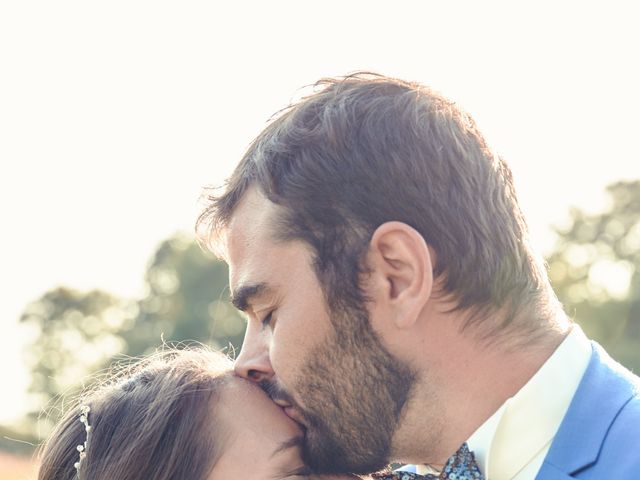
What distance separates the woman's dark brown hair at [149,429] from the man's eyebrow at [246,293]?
39 centimetres

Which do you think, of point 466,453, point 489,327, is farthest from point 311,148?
point 466,453

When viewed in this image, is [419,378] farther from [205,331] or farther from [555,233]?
[205,331]

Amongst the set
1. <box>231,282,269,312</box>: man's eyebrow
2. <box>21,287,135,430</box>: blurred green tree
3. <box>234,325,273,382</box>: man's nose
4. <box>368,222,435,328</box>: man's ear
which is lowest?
<box>21,287,135,430</box>: blurred green tree

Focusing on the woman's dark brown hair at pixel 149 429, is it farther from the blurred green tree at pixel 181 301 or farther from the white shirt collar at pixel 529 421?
the blurred green tree at pixel 181 301

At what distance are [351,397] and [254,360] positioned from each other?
0.47 meters

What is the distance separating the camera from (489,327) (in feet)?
14.3

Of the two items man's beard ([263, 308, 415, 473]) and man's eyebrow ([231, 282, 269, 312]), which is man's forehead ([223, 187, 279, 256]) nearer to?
man's eyebrow ([231, 282, 269, 312])

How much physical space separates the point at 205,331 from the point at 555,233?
13888mm

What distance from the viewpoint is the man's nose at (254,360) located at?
464cm

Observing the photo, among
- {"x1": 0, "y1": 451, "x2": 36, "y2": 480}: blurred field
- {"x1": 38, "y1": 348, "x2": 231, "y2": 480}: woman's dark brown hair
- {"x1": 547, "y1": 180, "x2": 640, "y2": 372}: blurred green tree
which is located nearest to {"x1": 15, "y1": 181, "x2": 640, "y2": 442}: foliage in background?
{"x1": 547, "y1": 180, "x2": 640, "y2": 372}: blurred green tree

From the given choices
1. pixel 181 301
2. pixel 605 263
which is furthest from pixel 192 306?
pixel 605 263

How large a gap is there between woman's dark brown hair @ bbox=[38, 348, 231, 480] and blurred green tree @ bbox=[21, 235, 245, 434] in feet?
125

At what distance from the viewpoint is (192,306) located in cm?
4731

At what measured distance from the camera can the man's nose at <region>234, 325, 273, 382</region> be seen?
15.2ft
